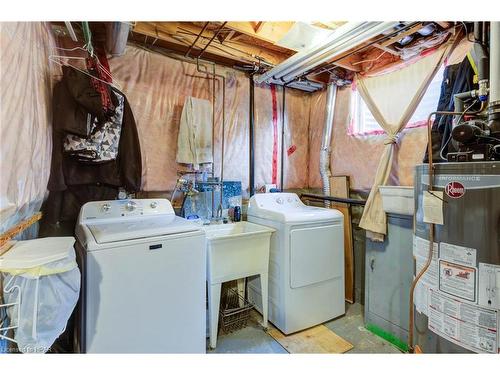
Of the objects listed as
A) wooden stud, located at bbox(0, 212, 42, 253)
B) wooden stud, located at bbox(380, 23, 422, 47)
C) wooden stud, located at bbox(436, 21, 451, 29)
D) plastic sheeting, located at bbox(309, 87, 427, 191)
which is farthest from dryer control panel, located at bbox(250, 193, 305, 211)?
wooden stud, located at bbox(436, 21, 451, 29)

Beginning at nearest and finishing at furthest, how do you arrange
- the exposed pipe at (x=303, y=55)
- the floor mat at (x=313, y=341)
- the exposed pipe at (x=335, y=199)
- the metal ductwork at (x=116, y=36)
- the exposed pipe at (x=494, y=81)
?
the exposed pipe at (x=494, y=81)
the metal ductwork at (x=116, y=36)
the exposed pipe at (x=303, y=55)
the floor mat at (x=313, y=341)
the exposed pipe at (x=335, y=199)

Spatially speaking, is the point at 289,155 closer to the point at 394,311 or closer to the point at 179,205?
the point at 179,205

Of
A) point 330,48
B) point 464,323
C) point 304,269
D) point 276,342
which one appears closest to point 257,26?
point 330,48

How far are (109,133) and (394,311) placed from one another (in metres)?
2.66

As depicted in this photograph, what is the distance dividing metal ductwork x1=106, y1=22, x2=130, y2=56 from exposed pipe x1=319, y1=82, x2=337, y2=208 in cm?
213

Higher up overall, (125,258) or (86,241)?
(86,241)

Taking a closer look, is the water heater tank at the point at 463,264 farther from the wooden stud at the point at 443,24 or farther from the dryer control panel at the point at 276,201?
the dryer control panel at the point at 276,201

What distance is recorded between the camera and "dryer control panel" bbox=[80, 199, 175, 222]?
1.85 metres

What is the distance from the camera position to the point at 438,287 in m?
1.26

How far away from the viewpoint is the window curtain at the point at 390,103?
2.12 m

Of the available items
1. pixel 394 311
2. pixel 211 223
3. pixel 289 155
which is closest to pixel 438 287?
pixel 394 311

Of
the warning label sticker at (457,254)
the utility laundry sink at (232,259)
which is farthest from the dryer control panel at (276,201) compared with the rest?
the warning label sticker at (457,254)

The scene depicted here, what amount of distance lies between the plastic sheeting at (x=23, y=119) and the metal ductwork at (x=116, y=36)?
36 centimetres
